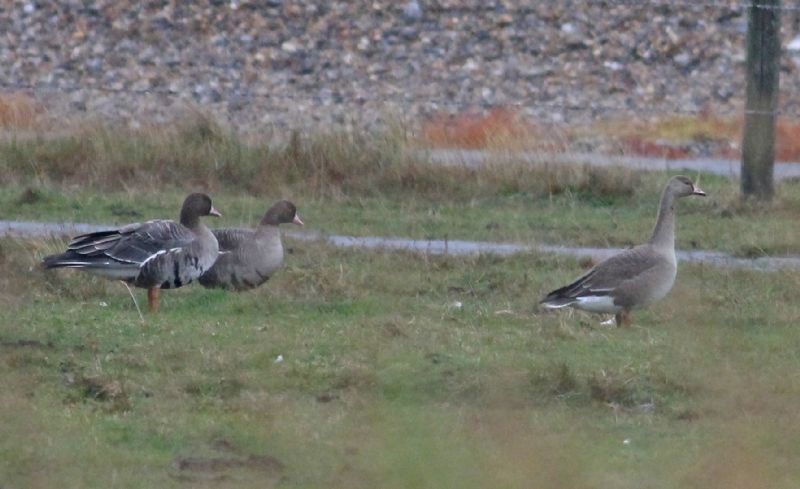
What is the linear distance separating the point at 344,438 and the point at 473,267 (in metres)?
6.20

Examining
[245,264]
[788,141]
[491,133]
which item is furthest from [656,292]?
[788,141]

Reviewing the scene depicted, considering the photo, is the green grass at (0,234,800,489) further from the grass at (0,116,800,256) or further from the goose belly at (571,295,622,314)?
the grass at (0,116,800,256)

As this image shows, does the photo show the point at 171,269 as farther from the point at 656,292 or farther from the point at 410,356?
the point at 656,292

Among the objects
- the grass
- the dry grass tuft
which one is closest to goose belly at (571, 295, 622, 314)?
the grass

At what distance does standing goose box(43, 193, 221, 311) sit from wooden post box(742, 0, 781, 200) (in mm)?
5947

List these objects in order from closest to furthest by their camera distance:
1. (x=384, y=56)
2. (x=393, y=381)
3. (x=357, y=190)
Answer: (x=393, y=381), (x=357, y=190), (x=384, y=56)

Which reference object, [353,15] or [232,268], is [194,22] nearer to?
[353,15]

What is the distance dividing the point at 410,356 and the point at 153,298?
8.01ft

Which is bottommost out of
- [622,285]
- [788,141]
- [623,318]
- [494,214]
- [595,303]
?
[788,141]

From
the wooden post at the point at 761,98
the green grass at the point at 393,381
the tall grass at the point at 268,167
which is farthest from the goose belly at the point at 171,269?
the wooden post at the point at 761,98

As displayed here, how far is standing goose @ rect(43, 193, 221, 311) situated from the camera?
1052cm

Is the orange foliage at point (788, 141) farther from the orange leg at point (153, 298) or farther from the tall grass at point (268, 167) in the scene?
the orange leg at point (153, 298)

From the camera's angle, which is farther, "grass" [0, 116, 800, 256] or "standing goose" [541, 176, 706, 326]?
"grass" [0, 116, 800, 256]

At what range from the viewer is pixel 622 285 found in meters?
10.1
